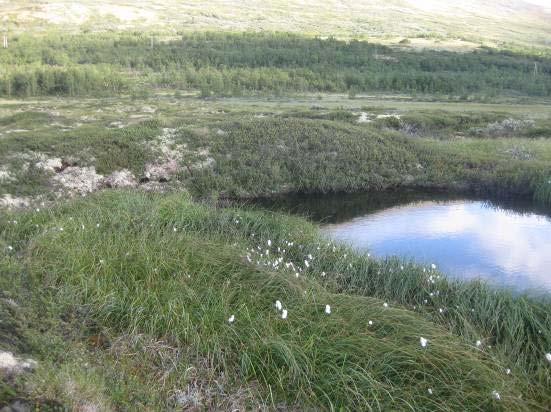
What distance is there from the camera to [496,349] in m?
7.27

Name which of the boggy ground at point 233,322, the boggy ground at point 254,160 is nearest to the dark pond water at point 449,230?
the boggy ground at point 254,160

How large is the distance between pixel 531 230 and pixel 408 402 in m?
13.8

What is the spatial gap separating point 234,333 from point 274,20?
149 metres

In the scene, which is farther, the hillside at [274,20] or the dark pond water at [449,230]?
the hillside at [274,20]

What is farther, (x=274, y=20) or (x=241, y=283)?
(x=274, y=20)

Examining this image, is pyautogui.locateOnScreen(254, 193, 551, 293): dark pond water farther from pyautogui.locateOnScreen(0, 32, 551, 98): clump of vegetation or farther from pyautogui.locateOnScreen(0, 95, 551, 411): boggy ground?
pyautogui.locateOnScreen(0, 32, 551, 98): clump of vegetation

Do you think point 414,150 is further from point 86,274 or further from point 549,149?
point 86,274

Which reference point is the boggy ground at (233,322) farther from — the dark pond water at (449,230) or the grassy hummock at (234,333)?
the dark pond water at (449,230)

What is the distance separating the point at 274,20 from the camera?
147 meters

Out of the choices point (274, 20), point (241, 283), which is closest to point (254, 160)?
point (241, 283)

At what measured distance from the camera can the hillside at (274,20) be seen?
411 ft

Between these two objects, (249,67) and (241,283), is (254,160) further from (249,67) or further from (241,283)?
(249,67)

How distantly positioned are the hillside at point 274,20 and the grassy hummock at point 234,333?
107m

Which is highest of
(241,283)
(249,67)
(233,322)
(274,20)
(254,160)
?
(233,322)
